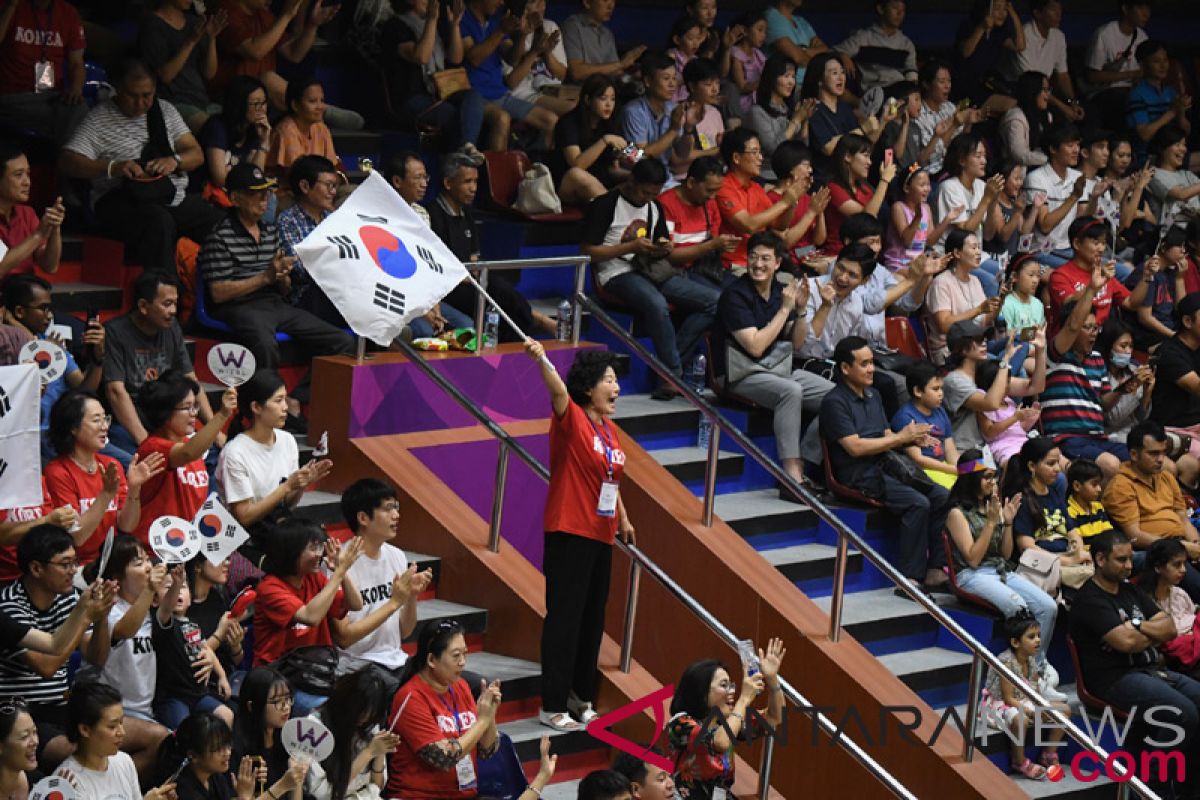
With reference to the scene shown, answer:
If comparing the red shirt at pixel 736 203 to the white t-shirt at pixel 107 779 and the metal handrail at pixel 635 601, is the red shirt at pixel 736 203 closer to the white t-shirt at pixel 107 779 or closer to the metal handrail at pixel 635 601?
the metal handrail at pixel 635 601

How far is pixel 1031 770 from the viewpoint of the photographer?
33.9 ft

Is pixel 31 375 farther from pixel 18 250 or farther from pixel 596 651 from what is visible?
pixel 596 651

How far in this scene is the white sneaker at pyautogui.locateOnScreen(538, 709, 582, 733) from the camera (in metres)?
9.20

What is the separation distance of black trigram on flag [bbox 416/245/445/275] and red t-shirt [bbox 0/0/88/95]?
3040 millimetres

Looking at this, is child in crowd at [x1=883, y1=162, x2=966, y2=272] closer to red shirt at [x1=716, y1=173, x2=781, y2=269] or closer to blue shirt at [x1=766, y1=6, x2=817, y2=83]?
red shirt at [x1=716, y1=173, x2=781, y2=269]

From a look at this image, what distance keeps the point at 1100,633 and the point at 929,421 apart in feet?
5.20

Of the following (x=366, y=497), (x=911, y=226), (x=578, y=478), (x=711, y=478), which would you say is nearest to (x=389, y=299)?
(x=366, y=497)

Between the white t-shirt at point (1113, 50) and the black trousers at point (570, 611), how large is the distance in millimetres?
9122

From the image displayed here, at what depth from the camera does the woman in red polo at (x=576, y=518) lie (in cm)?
907

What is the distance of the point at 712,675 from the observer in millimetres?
8430

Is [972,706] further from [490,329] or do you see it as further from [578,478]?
[490,329]

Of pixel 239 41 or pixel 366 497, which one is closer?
pixel 366 497

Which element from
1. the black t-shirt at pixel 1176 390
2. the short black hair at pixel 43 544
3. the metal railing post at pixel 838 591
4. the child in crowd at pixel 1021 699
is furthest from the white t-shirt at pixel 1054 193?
the short black hair at pixel 43 544

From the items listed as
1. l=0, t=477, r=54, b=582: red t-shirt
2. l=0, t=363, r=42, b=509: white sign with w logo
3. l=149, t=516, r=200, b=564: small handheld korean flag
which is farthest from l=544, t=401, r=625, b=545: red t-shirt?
l=0, t=363, r=42, b=509: white sign with w logo
